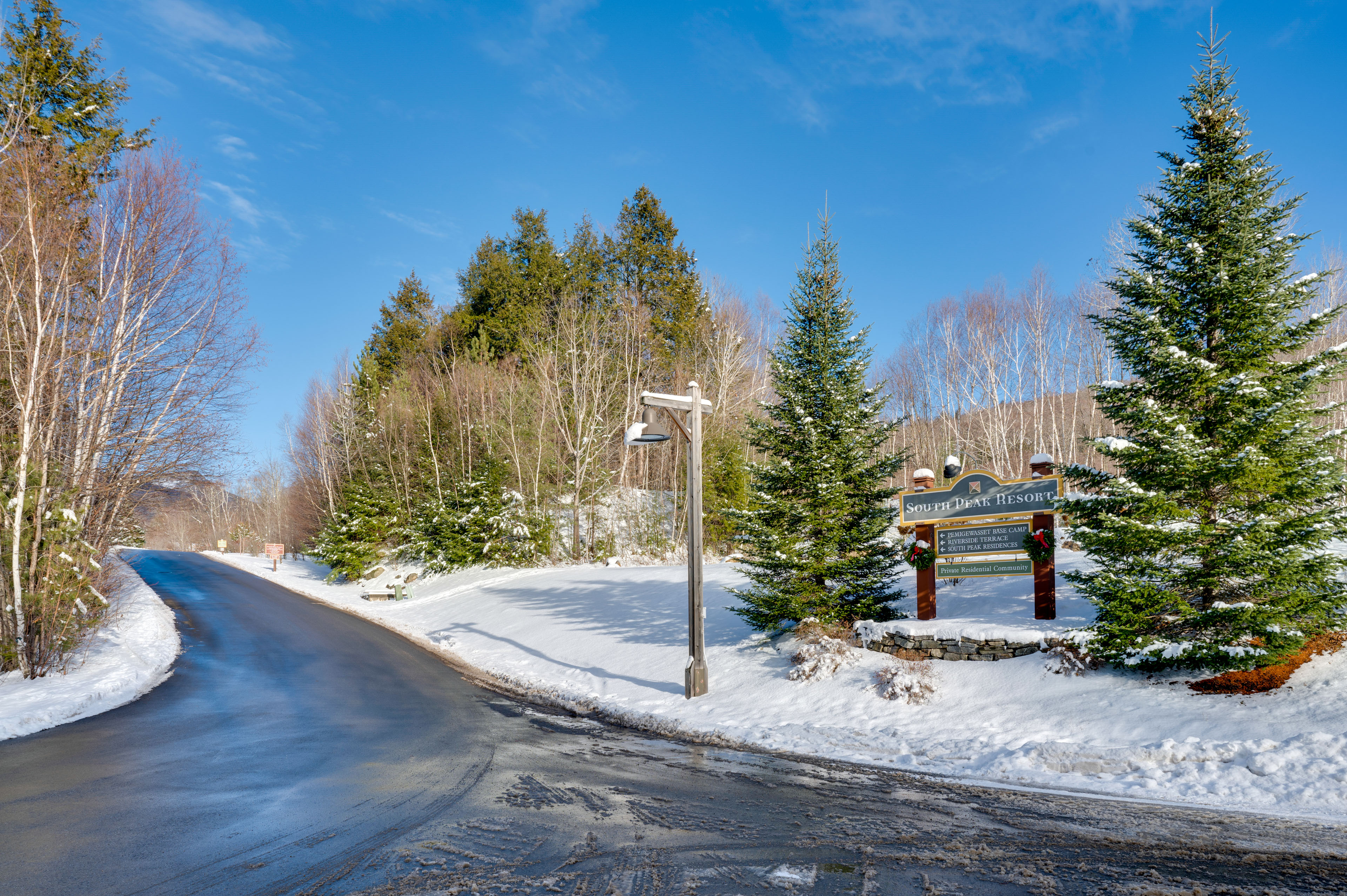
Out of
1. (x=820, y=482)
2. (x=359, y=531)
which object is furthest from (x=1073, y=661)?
(x=359, y=531)

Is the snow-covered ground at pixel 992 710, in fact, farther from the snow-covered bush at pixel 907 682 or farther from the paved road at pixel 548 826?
the paved road at pixel 548 826

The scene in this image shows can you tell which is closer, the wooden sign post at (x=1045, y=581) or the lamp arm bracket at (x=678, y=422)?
the wooden sign post at (x=1045, y=581)

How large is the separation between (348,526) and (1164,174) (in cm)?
3224

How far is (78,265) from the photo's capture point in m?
12.8

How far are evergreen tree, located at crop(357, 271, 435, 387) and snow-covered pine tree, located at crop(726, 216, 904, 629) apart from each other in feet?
116

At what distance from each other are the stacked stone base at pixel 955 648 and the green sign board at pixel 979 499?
6.03 ft

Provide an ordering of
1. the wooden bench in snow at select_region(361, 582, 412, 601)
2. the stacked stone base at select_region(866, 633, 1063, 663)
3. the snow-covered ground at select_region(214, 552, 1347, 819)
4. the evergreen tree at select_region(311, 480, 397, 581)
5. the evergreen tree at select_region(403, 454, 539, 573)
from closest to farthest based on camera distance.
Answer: the snow-covered ground at select_region(214, 552, 1347, 819) < the stacked stone base at select_region(866, 633, 1063, 663) < the wooden bench in snow at select_region(361, 582, 412, 601) < the evergreen tree at select_region(403, 454, 539, 573) < the evergreen tree at select_region(311, 480, 397, 581)

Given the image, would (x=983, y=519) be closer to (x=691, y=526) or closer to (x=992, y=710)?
(x=992, y=710)

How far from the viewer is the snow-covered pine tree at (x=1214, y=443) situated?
727cm

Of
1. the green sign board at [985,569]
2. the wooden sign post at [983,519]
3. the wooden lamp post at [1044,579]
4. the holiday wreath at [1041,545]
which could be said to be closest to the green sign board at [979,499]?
the wooden sign post at [983,519]

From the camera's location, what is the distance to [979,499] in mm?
10453

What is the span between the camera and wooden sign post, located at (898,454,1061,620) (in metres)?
9.69

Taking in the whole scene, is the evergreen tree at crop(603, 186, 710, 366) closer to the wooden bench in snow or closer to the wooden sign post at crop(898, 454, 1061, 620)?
the wooden bench in snow

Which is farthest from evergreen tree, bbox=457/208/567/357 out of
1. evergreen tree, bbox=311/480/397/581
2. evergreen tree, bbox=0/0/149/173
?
evergreen tree, bbox=0/0/149/173
